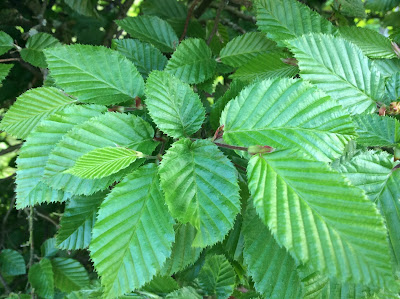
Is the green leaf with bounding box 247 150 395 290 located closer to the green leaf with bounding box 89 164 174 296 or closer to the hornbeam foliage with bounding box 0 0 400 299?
the hornbeam foliage with bounding box 0 0 400 299

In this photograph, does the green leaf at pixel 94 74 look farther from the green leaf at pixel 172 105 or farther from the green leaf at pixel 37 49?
the green leaf at pixel 37 49

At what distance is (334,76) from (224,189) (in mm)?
290

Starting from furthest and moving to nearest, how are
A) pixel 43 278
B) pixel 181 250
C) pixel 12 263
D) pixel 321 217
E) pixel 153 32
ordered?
pixel 12 263 < pixel 43 278 < pixel 153 32 < pixel 181 250 < pixel 321 217

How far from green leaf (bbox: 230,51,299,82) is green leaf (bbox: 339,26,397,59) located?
0.49 ft

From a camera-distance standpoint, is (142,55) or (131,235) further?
(142,55)

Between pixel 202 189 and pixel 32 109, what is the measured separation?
0.41m

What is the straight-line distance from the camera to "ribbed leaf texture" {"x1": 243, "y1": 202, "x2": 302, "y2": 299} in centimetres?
55

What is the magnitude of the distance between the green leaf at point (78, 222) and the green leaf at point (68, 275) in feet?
1.44

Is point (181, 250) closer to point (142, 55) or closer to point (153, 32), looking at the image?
point (142, 55)

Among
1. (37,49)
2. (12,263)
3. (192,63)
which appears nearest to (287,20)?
(192,63)

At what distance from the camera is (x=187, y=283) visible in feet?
2.54

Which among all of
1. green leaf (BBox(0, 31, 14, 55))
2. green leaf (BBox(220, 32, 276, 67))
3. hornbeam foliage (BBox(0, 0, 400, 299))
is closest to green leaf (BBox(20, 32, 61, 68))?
green leaf (BBox(0, 31, 14, 55))

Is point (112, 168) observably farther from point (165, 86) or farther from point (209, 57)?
point (209, 57)

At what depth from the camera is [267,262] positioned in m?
0.55
